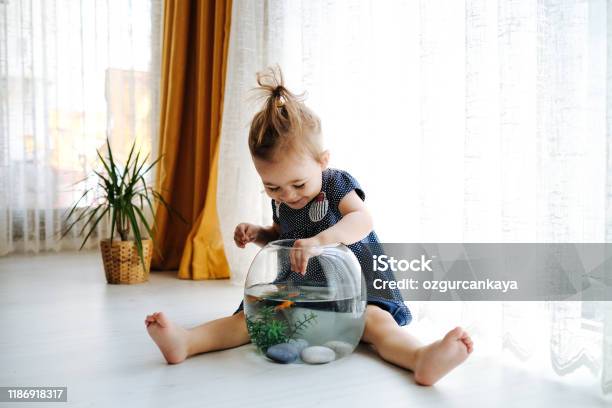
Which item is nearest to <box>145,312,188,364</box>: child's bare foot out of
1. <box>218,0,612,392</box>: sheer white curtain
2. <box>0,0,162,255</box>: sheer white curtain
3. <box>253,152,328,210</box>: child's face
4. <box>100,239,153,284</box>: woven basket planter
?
<box>253,152,328,210</box>: child's face

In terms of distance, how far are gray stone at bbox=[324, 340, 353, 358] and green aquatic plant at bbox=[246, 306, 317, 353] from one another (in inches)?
3.8

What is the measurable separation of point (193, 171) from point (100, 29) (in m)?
1.10

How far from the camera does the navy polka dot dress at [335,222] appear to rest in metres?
1.56

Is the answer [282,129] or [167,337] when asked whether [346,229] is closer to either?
[282,129]

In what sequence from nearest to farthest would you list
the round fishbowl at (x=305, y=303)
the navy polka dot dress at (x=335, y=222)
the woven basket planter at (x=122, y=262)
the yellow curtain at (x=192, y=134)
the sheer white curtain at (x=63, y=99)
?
the round fishbowl at (x=305, y=303), the navy polka dot dress at (x=335, y=222), the woven basket planter at (x=122, y=262), the yellow curtain at (x=192, y=134), the sheer white curtain at (x=63, y=99)

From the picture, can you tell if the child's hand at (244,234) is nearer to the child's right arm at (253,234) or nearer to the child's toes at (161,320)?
the child's right arm at (253,234)

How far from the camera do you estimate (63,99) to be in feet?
10.7

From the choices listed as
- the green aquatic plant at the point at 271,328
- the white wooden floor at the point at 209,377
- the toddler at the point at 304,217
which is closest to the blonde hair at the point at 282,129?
the toddler at the point at 304,217

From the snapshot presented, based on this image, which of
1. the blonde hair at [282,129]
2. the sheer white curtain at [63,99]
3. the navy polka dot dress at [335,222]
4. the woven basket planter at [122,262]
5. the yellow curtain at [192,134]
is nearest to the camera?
the blonde hair at [282,129]

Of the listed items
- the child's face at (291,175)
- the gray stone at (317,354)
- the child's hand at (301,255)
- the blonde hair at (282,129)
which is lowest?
the gray stone at (317,354)

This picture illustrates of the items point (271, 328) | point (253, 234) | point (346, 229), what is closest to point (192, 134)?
point (253, 234)

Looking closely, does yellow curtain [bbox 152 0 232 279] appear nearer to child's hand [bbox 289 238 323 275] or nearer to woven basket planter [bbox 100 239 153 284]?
woven basket planter [bbox 100 239 153 284]

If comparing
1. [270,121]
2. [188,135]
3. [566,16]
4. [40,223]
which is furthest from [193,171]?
[566,16]

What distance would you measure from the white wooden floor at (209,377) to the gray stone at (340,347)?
3 centimetres
